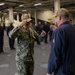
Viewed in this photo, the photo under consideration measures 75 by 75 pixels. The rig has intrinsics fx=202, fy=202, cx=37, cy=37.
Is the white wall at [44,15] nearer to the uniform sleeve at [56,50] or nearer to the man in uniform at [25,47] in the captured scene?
the man in uniform at [25,47]

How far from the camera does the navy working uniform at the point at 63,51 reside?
2.39 meters

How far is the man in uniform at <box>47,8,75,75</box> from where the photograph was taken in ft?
7.83

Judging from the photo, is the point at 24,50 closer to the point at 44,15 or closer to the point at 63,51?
the point at 63,51

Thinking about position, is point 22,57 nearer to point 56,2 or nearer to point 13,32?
point 13,32

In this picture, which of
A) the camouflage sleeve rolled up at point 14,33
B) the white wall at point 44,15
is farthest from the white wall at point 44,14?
the camouflage sleeve rolled up at point 14,33

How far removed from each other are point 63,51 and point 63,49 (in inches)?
1.0

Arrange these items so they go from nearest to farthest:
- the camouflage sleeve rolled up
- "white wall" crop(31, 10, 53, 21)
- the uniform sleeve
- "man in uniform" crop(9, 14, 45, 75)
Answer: the uniform sleeve < the camouflage sleeve rolled up < "man in uniform" crop(9, 14, 45, 75) < "white wall" crop(31, 10, 53, 21)

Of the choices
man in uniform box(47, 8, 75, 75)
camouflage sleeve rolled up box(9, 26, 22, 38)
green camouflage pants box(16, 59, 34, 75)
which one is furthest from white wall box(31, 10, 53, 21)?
man in uniform box(47, 8, 75, 75)

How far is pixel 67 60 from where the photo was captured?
95.3 inches

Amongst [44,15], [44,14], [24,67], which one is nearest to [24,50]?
[24,67]

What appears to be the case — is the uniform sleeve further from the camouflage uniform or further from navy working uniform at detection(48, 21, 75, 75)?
the camouflage uniform

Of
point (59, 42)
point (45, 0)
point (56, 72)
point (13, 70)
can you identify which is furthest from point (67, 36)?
point (45, 0)

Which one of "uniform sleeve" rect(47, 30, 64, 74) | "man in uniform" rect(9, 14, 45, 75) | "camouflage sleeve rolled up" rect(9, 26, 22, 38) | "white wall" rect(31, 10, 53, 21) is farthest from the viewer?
"white wall" rect(31, 10, 53, 21)

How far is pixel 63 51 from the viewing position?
7.90 ft
